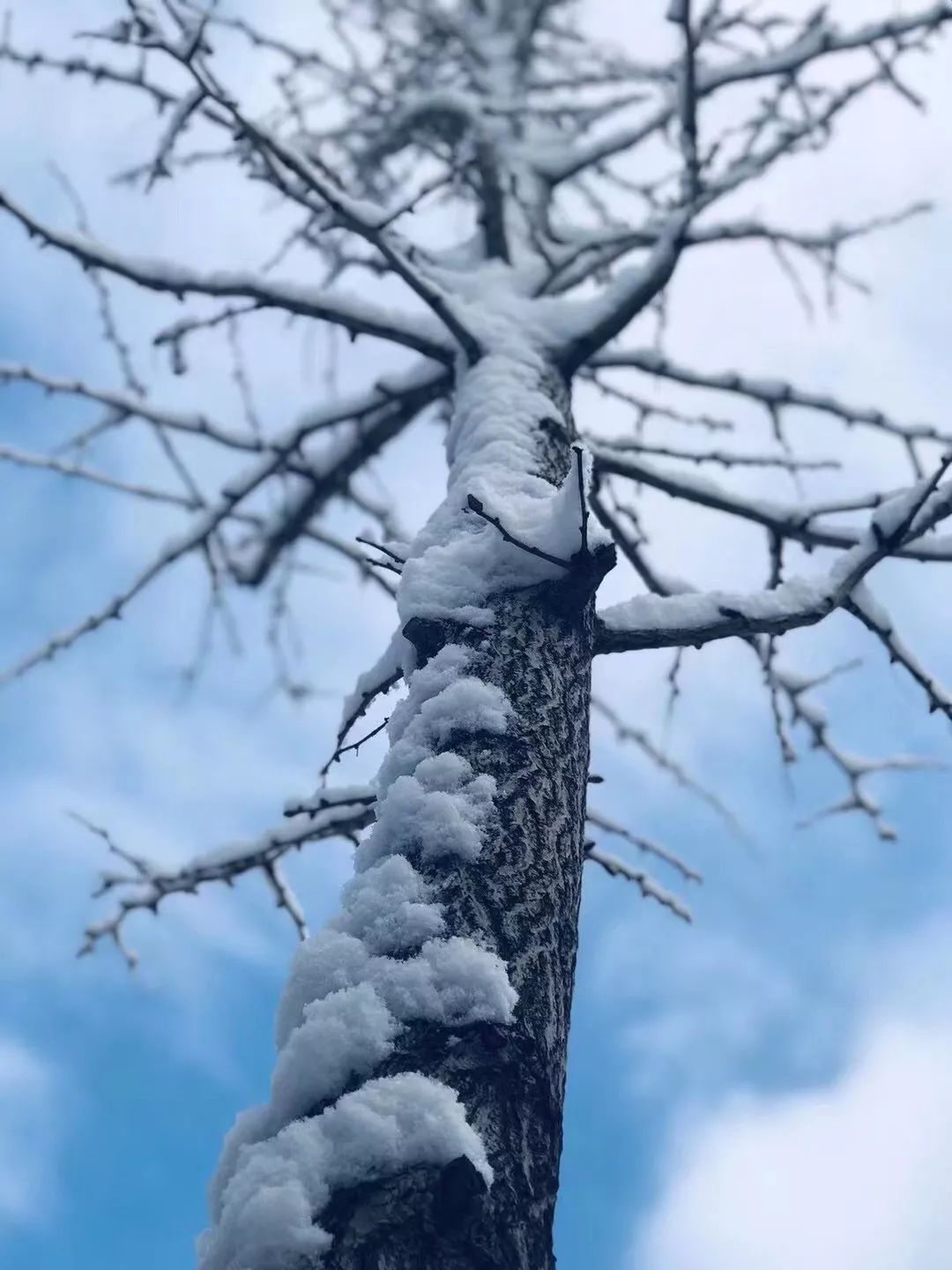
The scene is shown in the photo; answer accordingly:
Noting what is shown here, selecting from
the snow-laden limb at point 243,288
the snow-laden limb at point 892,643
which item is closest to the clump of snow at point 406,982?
the snow-laden limb at point 892,643

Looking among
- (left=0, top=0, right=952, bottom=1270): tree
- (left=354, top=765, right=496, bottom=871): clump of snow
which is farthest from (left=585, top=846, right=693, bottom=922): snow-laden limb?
(left=354, top=765, right=496, bottom=871): clump of snow

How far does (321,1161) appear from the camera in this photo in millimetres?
1077

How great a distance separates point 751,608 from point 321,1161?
120 centimetres

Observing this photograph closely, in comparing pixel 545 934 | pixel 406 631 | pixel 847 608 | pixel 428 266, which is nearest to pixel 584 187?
pixel 428 266

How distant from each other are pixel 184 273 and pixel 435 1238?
2.38m

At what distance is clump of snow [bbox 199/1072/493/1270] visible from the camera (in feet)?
3.34

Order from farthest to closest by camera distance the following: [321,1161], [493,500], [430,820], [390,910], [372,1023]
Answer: [493,500], [430,820], [390,910], [372,1023], [321,1161]

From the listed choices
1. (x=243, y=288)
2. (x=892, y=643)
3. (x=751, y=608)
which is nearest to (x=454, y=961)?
(x=751, y=608)

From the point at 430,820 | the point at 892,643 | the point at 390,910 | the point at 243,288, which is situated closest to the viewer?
the point at 390,910

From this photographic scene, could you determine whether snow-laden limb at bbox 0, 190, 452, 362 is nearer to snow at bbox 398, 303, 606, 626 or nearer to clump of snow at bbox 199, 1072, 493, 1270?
snow at bbox 398, 303, 606, 626

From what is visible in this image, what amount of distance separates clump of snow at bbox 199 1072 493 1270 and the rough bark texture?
21mm

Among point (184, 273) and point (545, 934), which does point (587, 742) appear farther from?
point (184, 273)

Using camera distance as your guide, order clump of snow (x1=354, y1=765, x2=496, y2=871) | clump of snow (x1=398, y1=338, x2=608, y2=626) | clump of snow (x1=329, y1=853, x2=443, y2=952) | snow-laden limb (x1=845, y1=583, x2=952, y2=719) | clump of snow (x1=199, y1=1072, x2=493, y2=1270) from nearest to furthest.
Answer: clump of snow (x1=199, y1=1072, x2=493, y2=1270) → clump of snow (x1=329, y1=853, x2=443, y2=952) → clump of snow (x1=354, y1=765, x2=496, y2=871) → clump of snow (x1=398, y1=338, x2=608, y2=626) → snow-laden limb (x1=845, y1=583, x2=952, y2=719)

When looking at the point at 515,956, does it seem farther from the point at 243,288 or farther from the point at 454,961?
the point at 243,288
